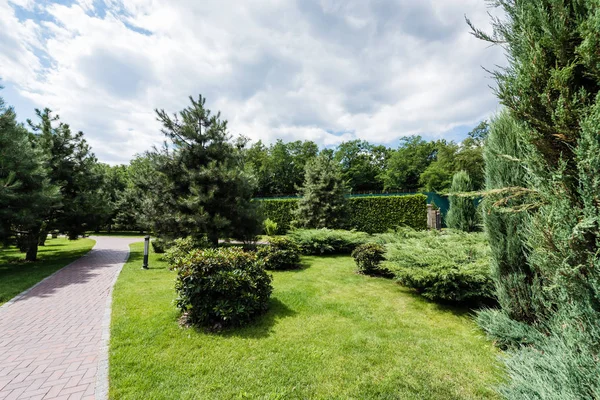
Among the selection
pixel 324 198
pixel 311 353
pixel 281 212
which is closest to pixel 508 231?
pixel 311 353

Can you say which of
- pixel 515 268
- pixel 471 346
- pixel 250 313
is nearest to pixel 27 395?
pixel 250 313

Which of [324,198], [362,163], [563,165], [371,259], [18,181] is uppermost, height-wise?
[362,163]

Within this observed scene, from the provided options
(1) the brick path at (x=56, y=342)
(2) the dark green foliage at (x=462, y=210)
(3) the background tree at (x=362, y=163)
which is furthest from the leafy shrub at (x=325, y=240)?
(3) the background tree at (x=362, y=163)

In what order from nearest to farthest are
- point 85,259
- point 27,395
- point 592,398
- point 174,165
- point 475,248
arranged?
point 592,398
point 27,395
point 475,248
point 174,165
point 85,259

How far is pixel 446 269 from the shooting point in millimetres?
4570

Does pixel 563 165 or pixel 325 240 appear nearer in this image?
pixel 563 165

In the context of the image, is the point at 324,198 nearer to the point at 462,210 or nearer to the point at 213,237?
the point at 213,237

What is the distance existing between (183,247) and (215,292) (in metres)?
4.39

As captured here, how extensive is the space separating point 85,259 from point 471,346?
12.9 m

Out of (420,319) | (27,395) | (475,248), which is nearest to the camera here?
(27,395)

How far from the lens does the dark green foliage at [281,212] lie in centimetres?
1719

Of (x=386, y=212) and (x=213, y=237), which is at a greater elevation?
(x=386, y=212)

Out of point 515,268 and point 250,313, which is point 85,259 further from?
point 515,268

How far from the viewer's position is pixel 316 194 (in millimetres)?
13180
